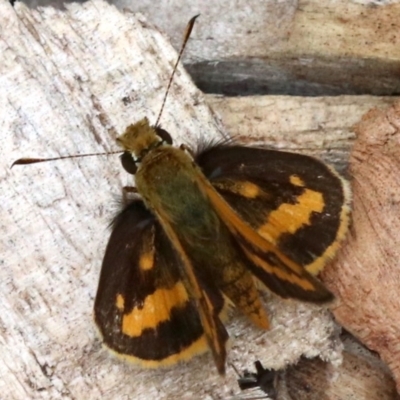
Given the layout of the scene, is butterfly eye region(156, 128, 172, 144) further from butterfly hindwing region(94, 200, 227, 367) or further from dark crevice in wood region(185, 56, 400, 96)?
dark crevice in wood region(185, 56, 400, 96)

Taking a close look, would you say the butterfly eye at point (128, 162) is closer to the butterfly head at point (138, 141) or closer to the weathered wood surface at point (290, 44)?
the butterfly head at point (138, 141)

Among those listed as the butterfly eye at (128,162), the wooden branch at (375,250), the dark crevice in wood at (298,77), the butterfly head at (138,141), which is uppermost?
the butterfly head at (138,141)

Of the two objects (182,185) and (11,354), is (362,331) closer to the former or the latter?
(182,185)

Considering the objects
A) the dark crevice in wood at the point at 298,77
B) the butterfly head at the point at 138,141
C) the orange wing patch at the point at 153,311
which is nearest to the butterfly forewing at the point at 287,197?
the butterfly head at the point at 138,141

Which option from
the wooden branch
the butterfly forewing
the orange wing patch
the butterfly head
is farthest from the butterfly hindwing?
the wooden branch

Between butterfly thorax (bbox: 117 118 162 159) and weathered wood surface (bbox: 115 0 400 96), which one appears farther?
weathered wood surface (bbox: 115 0 400 96)

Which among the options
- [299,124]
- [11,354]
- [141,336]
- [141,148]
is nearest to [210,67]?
[299,124]
